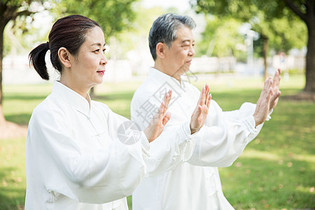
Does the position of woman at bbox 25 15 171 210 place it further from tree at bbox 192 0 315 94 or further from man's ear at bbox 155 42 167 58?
tree at bbox 192 0 315 94

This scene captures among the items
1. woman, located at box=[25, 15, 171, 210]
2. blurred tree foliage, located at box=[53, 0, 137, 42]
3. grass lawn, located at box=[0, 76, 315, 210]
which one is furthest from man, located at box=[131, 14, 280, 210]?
blurred tree foliage, located at box=[53, 0, 137, 42]

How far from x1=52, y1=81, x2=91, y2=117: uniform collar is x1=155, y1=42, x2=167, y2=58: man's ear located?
0.92 m

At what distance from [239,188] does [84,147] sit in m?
4.20

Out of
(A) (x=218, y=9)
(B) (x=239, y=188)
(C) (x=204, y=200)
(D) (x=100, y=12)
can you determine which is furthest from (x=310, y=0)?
(C) (x=204, y=200)

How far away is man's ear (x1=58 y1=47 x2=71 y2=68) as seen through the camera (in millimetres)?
1869

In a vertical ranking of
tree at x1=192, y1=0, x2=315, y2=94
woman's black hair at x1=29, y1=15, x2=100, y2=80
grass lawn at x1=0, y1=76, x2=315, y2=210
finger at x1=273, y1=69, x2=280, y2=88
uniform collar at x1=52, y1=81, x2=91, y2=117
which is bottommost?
grass lawn at x1=0, y1=76, x2=315, y2=210

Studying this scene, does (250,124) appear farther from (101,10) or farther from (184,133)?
(101,10)

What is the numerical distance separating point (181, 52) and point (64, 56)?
0.99 meters

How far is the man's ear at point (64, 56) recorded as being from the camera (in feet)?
6.13

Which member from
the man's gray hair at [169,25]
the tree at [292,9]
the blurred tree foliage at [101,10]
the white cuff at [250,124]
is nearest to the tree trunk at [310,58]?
the tree at [292,9]

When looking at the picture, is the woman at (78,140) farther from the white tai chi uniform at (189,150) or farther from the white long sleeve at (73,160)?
the white tai chi uniform at (189,150)

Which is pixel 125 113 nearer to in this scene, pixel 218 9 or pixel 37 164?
pixel 218 9

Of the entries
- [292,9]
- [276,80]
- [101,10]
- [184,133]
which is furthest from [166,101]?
[292,9]

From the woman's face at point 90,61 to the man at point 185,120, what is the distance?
22.6 inches
